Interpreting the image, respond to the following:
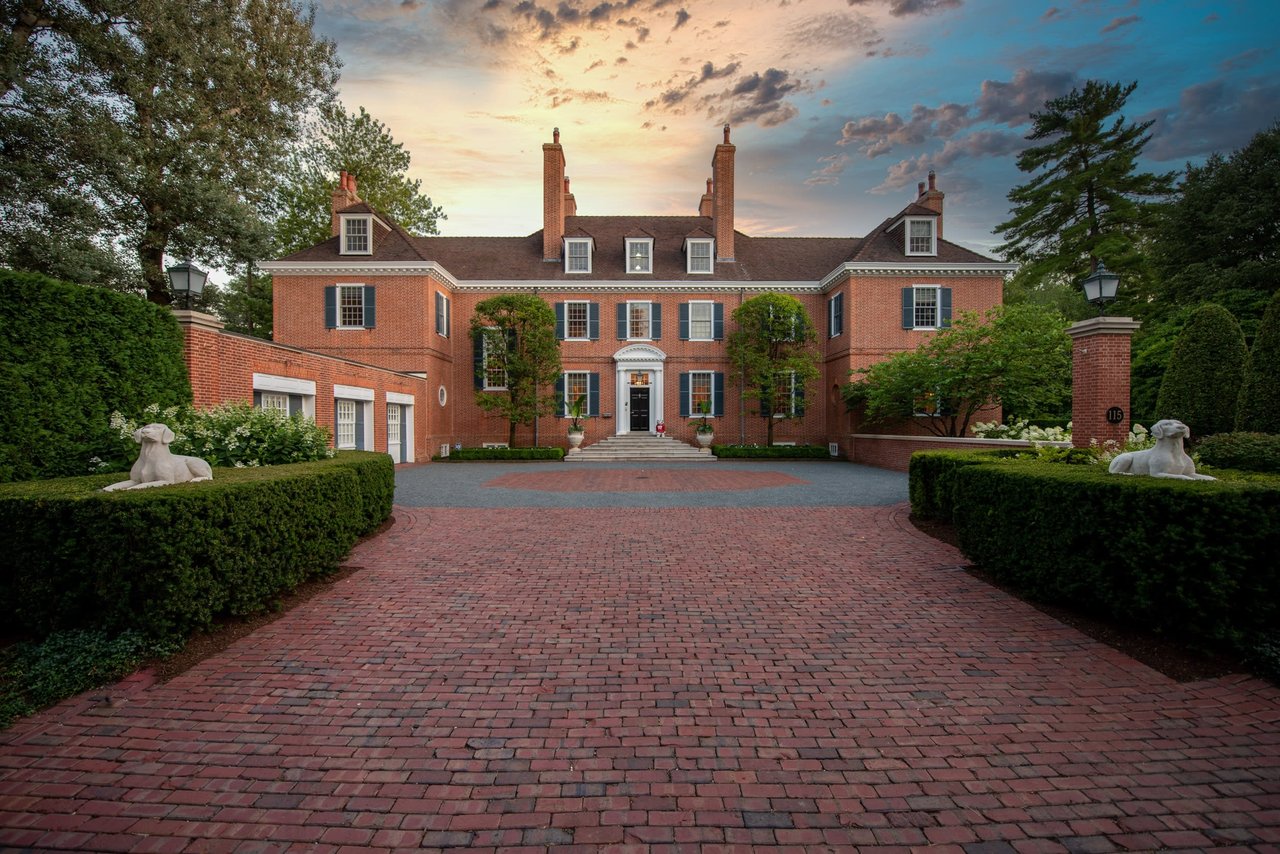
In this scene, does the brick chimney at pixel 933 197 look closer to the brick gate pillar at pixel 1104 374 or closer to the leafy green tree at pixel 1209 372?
the leafy green tree at pixel 1209 372

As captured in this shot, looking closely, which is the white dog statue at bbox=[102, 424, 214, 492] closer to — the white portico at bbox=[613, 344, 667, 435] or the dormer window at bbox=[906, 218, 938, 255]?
the white portico at bbox=[613, 344, 667, 435]

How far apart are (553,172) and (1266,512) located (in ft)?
79.5

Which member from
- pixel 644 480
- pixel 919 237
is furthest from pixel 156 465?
pixel 919 237

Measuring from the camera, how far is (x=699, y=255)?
23531mm

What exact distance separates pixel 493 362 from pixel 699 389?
8.65 metres

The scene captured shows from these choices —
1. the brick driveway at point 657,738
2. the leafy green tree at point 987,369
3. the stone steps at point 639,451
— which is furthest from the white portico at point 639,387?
the brick driveway at point 657,738

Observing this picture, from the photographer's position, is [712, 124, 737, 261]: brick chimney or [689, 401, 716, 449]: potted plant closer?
[689, 401, 716, 449]: potted plant

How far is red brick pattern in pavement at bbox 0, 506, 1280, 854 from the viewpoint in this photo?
2.27 metres

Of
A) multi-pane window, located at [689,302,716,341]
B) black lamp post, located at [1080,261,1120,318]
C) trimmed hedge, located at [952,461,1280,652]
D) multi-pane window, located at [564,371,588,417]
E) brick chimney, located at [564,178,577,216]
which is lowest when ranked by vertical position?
trimmed hedge, located at [952,461,1280,652]

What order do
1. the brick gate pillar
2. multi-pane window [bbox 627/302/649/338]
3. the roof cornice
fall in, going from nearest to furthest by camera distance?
the brick gate pillar < the roof cornice < multi-pane window [bbox 627/302/649/338]

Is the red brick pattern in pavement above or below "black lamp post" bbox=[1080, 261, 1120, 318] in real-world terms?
below

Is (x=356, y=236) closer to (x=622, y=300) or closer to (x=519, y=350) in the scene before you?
(x=519, y=350)

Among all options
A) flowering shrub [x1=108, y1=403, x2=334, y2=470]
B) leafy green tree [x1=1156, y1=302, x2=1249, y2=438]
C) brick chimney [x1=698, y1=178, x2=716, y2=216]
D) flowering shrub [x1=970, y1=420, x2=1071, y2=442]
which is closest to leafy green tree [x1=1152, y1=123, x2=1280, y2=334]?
leafy green tree [x1=1156, y1=302, x2=1249, y2=438]

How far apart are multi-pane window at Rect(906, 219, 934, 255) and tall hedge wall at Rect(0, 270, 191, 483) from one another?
22.9 metres
